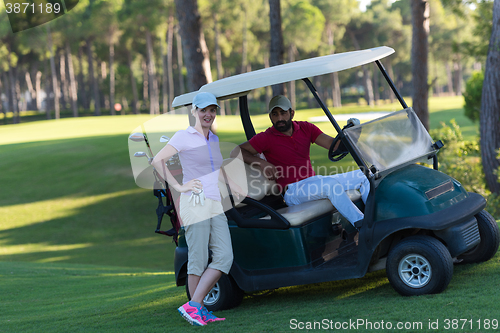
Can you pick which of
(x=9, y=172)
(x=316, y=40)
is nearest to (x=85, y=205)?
(x=9, y=172)

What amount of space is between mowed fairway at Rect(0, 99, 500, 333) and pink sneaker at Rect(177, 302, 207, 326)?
0.07 metres

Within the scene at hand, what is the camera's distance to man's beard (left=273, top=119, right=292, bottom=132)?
459 cm

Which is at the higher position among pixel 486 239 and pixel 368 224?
pixel 368 224

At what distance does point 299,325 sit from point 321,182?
4.26ft

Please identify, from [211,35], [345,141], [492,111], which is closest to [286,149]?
[345,141]

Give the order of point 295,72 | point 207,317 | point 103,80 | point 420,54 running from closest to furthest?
point 295,72, point 207,317, point 420,54, point 103,80

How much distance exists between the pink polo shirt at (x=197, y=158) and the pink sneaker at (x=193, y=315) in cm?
86

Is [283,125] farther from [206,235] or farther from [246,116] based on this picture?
[206,235]

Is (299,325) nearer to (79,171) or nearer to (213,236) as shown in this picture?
(213,236)

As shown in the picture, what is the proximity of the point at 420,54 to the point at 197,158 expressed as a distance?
30.6 feet

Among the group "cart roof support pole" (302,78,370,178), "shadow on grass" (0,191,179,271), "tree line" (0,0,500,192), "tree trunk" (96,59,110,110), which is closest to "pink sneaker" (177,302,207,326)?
"cart roof support pole" (302,78,370,178)

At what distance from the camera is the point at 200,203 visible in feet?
12.3

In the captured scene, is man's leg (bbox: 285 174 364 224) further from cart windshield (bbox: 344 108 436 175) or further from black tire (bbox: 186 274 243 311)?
black tire (bbox: 186 274 243 311)

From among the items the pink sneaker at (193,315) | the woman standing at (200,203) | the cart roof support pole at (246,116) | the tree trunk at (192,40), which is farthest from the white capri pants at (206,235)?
the tree trunk at (192,40)
